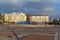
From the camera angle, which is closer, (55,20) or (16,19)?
(55,20)

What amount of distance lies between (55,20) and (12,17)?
2268 centimetres

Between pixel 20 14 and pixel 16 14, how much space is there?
5.51 feet

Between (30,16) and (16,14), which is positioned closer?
(16,14)

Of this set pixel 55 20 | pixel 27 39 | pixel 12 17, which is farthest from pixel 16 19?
pixel 27 39

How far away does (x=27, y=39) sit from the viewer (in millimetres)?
11078

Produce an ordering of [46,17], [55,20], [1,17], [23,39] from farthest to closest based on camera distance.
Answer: [46,17], [1,17], [55,20], [23,39]

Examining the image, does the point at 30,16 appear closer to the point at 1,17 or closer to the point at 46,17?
the point at 46,17

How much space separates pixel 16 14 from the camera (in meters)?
79.6

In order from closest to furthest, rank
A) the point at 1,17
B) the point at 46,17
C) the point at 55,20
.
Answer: the point at 55,20 < the point at 1,17 < the point at 46,17

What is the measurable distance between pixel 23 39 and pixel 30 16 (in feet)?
244

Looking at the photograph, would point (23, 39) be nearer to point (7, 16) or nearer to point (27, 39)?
point (27, 39)

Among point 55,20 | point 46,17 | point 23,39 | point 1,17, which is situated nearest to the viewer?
point 23,39

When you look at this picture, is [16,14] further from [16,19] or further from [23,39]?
[23,39]

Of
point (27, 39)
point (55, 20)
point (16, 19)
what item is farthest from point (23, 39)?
point (16, 19)
